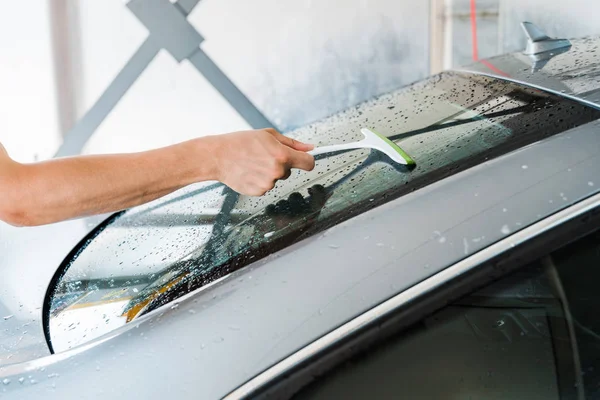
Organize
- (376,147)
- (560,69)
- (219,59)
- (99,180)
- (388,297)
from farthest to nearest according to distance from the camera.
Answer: (219,59), (560,69), (376,147), (99,180), (388,297)

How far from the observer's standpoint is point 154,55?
3361 mm

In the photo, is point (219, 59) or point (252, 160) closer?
point (252, 160)

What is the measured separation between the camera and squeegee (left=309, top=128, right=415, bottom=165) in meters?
1.15

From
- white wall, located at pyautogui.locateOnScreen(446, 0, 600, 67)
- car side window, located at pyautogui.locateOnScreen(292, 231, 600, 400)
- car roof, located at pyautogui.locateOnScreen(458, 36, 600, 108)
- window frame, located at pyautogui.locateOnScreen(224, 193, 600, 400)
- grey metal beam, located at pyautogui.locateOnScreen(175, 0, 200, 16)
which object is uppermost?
grey metal beam, located at pyautogui.locateOnScreen(175, 0, 200, 16)

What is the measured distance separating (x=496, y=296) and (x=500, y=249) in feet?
0.27

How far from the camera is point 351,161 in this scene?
48.9 inches

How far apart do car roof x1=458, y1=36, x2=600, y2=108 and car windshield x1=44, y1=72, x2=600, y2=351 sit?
0.03 meters

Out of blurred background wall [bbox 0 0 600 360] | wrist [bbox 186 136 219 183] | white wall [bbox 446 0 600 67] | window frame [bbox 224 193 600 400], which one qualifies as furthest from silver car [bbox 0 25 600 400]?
blurred background wall [bbox 0 0 600 360]

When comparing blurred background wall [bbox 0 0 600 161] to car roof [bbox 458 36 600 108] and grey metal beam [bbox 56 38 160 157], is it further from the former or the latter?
car roof [bbox 458 36 600 108]

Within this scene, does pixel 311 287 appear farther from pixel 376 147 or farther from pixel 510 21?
pixel 510 21

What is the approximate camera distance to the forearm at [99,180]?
1111 mm

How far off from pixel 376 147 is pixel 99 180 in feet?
1.74

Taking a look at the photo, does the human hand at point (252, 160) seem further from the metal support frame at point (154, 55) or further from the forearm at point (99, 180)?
the metal support frame at point (154, 55)

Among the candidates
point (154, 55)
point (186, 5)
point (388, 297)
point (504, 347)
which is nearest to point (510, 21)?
point (186, 5)
